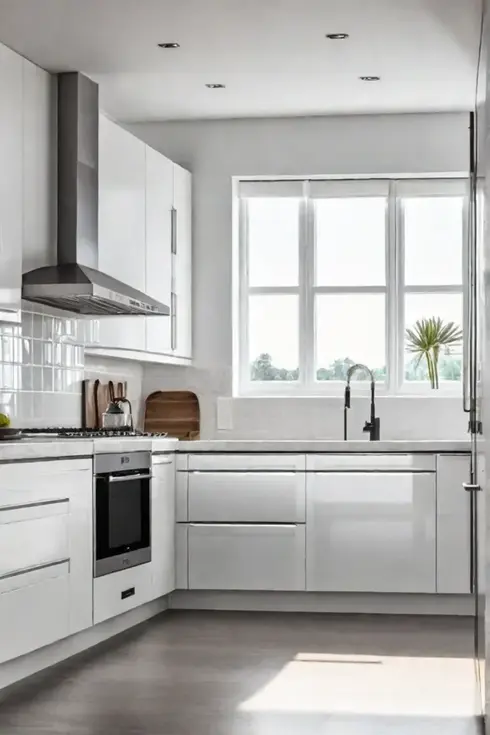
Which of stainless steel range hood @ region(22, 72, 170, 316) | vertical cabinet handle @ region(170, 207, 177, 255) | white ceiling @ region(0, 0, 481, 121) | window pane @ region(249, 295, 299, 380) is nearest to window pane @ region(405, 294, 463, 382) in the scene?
window pane @ region(249, 295, 299, 380)

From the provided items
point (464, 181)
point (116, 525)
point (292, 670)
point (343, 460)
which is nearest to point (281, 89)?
point (464, 181)

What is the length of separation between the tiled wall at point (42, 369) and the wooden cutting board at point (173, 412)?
87cm

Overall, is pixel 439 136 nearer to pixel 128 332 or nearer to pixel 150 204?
pixel 150 204

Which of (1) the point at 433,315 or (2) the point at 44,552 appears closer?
(2) the point at 44,552

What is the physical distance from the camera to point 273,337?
682 cm

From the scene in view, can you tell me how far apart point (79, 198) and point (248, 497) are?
1647 millimetres

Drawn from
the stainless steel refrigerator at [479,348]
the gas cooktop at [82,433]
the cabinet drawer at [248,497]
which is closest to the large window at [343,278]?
the cabinet drawer at [248,497]

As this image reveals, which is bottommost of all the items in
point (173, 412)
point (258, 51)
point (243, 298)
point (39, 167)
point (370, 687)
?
point (370, 687)

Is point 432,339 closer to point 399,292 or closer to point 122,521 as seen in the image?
point 399,292

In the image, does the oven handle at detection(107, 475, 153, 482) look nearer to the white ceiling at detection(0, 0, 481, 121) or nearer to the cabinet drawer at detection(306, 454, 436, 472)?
the cabinet drawer at detection(306, 454, 436, 472)

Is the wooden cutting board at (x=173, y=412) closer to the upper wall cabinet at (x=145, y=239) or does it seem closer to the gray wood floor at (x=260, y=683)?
the upper wall cabinet at (x=145, y=239)

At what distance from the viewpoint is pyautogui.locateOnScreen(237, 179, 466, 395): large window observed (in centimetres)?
670

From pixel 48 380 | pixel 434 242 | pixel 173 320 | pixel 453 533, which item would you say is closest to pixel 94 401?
pixel 48 380

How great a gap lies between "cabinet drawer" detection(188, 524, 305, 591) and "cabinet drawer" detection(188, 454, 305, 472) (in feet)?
0.93
